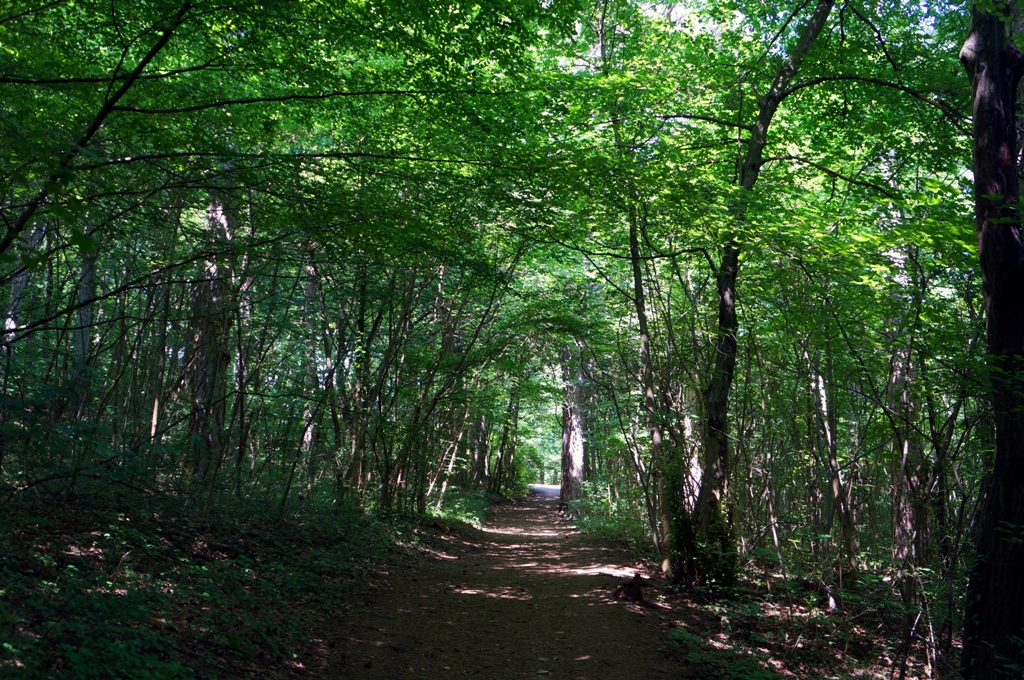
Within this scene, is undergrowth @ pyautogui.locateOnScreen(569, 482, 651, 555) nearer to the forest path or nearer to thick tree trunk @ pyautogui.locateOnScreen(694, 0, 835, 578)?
the forest path

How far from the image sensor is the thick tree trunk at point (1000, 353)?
4453 mm

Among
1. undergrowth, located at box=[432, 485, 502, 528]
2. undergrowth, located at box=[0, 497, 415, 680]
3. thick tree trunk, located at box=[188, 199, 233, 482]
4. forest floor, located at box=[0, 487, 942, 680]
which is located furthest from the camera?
undergrowth, located at box=[432, 485, 502, 528]

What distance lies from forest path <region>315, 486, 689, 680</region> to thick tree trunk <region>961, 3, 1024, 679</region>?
2356 millimetres

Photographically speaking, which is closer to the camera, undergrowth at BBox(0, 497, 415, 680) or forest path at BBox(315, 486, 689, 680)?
undergrowth at BBox(0, 497, 415, 680)

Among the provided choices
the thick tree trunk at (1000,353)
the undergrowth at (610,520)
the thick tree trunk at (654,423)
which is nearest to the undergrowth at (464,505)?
the undergrowth at (610,520)

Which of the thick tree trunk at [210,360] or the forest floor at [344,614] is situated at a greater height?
the thick tree trunk at [210,360]

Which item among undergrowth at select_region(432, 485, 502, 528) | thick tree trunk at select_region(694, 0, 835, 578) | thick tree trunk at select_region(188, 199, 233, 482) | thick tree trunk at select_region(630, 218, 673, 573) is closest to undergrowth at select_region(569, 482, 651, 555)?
thick tree trunk at select_region(630, 218, 673, 573)

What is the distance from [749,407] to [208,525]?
22.5ft

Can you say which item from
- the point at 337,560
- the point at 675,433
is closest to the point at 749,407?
the point at 675,433

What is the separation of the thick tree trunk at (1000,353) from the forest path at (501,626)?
236 centimetres

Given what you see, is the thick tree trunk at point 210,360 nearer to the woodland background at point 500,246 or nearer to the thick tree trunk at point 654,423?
the woodland background at point 500,246

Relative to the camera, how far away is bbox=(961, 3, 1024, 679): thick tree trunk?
175 inches

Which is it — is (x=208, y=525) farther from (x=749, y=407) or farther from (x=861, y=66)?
(x=861, y=66)

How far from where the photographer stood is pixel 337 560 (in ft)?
26.5
